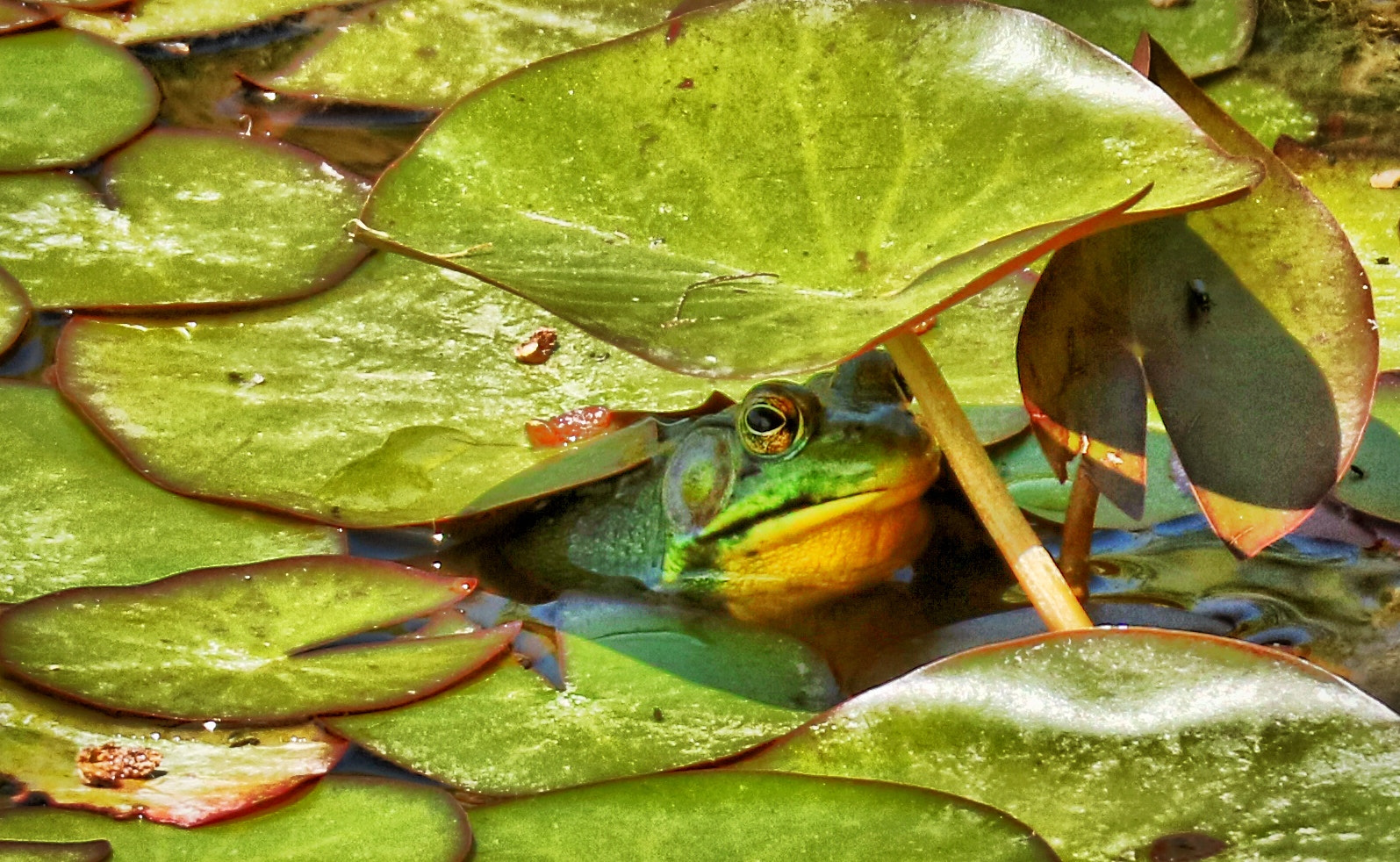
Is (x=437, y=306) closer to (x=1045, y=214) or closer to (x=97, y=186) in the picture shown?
(x=97, y=186)

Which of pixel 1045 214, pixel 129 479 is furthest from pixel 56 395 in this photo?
pixel 1045 214

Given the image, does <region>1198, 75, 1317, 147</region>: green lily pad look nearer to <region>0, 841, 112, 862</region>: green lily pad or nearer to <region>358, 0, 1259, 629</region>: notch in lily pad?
<region>358, 0, 1259, 629</region>: notch in lily pad

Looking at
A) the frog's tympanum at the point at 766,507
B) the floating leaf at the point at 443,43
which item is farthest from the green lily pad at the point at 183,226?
the frog's tympanum at the point at 766,507

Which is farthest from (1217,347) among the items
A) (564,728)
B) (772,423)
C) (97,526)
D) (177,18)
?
(177,18)

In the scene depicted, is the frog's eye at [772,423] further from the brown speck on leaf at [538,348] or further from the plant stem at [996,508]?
the brown speck on leaf at [538,348]

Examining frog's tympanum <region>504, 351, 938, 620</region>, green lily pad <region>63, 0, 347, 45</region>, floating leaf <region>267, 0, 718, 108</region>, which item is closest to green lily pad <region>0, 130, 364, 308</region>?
floating leaf <region>267, 0, 718, 108</region>

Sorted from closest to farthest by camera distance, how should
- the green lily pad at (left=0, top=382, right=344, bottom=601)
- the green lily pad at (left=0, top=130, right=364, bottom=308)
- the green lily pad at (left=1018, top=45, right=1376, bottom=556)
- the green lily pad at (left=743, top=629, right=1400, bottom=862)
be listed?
the green lily pad at (left=743, top=629, right=1400, bottom=862) < the green lily pad at (left=1018, top=45, right=1376, bottom=556) < the green lily pad at (left=0, top=382, right=344, bottom=601) < the green lily pad at (left=0, top=130, right=364, bottom=308)
